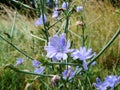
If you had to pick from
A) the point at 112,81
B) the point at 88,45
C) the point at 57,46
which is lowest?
the point at 88,45

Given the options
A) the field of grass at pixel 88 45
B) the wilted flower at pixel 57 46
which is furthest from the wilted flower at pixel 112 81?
the field of grass at pixel 88 45

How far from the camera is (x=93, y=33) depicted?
4711 millimetres

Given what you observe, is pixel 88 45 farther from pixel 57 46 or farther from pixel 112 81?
pixel 57 46

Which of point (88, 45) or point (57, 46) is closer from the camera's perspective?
point (57, 46)

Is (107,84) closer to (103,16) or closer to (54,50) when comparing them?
(54,50)

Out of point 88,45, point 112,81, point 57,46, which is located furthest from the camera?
point 88,45

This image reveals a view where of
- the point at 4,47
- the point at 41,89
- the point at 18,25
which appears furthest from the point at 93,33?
the point at 18,25

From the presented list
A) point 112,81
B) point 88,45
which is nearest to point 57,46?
point 112,81

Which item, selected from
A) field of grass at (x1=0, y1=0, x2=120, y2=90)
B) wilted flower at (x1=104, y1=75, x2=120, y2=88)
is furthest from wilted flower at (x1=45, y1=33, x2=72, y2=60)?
field of grass at (x1=0, y1=0, x2=120, y2=90)

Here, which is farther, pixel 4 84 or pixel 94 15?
pixel 94 15

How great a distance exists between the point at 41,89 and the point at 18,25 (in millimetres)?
3769

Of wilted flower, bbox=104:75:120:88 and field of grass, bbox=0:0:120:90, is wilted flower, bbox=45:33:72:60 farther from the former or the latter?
field of grass, bbox=0:0:120:90

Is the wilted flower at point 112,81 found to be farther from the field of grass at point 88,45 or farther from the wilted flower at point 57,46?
the field of grass at point 88,45

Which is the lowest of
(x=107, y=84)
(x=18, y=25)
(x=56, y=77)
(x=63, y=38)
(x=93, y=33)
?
(x=18, y=25)
